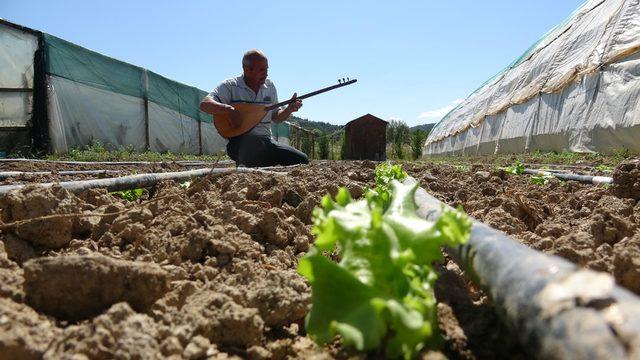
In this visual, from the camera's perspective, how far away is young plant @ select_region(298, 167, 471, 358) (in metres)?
0.85

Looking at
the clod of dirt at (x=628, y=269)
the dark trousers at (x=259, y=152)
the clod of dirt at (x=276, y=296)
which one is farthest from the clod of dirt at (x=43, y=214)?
the dark trousers at (x=259, y=152)

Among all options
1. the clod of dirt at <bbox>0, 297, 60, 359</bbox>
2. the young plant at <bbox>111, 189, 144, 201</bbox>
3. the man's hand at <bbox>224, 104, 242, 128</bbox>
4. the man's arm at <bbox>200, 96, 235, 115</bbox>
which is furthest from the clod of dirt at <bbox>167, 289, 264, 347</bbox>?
the man's hand at <bbox>224, 104, 242, 128</bbox>

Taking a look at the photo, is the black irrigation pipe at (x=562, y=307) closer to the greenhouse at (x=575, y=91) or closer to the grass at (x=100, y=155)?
the grass at (x=100, y=155)

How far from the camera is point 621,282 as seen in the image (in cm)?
135

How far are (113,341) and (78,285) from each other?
0.91 ft

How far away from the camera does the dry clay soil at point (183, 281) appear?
1057 millimetres

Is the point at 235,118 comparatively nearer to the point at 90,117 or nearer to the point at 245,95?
the point at 245,95

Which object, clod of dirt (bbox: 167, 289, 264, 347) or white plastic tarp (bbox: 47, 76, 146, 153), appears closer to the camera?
clod of dirt (bbox: 167, 289, 264, 347)

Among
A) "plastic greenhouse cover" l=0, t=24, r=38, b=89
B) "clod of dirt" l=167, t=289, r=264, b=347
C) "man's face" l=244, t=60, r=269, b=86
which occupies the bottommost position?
"clod of dirt" l=167, t=289, r=264, b=347

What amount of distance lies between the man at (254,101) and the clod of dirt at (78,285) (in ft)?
18.7

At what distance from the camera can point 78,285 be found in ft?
4.05

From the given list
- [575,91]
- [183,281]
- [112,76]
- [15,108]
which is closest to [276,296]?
[183,281]

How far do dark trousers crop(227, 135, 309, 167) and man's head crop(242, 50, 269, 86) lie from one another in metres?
0.86

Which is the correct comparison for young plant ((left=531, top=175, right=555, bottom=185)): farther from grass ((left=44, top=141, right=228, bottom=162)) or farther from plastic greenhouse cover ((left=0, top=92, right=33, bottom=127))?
plastic greenhouse cover ((left=0, top=92, right=33, bottom=127))
